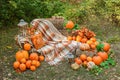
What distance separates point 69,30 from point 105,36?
3.52 feet

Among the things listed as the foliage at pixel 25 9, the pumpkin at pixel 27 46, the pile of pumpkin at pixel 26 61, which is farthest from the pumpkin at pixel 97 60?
the foliage at pixel 25 9

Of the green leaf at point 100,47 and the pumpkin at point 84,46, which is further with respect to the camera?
the green leaf at point 100,47

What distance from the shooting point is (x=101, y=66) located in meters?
7.16

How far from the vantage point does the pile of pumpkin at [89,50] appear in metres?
7.10

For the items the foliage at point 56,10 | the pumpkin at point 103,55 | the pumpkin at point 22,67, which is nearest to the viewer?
the pumpkin at point 22,67

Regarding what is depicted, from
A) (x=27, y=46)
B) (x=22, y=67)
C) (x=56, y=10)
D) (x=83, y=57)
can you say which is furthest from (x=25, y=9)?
(x=83, y=57)

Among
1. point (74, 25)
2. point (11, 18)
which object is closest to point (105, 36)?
point (74, 25)

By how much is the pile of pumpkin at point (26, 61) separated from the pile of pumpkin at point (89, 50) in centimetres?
85

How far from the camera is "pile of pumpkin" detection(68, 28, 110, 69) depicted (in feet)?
23.3

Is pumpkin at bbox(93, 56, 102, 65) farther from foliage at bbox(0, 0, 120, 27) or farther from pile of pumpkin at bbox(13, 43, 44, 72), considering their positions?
foliage at bbox(0, 0, 120, 27)

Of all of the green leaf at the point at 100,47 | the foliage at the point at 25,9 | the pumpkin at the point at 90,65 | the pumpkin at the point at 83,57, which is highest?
the foliage at the point at 25,9

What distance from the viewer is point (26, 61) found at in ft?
23.2

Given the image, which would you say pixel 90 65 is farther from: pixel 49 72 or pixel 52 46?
pixel 52 46

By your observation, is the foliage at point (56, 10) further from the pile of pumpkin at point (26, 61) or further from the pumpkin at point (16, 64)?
the pumpkin at point (16, 64)
